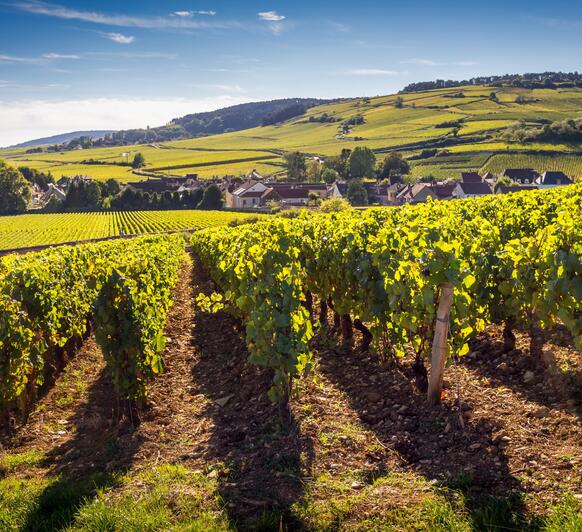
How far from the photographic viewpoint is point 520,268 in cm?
750

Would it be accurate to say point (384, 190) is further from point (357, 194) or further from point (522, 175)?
point (522, 175)

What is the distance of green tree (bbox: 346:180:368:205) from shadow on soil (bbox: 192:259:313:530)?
9638 cm

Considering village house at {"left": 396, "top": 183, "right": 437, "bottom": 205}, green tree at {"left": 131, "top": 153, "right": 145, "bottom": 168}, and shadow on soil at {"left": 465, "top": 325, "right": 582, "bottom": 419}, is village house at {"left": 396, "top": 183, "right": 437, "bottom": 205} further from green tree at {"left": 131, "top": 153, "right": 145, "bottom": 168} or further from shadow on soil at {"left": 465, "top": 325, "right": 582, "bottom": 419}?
green tree at {"left": 131, "top": 153, "right": 145, "bottom": 168}

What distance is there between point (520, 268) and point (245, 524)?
5269mm

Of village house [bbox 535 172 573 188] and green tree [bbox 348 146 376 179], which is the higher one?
green tree [bbox 348 146 376 179]

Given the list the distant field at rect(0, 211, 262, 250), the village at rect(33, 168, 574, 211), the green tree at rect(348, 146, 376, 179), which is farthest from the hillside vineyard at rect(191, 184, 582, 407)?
the green tree at rect(348, 146, 376, 179)

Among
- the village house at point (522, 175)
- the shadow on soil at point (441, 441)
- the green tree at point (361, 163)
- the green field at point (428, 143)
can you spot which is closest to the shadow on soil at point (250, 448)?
→ the shadow on soil at point (441, 441)

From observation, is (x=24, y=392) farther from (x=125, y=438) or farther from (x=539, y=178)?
(x=539, y=178)

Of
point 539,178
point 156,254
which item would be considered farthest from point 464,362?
point 539,178

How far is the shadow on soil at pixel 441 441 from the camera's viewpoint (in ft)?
15.9

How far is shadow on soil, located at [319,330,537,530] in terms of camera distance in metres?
Result: 4.85

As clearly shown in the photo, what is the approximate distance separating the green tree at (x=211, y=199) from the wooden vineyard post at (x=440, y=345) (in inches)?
3770

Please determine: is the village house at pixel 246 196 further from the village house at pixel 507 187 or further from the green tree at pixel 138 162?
the green tree at pixel 138 162

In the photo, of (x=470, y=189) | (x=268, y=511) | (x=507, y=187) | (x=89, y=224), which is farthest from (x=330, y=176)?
(x=268, y=511)
